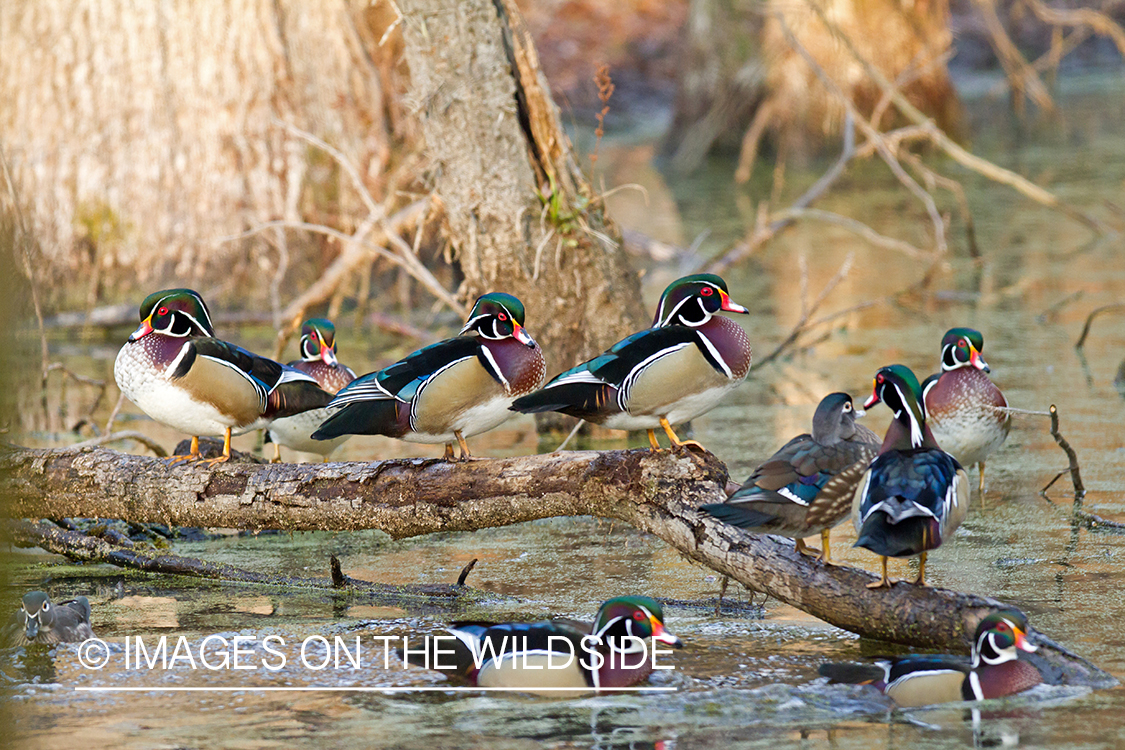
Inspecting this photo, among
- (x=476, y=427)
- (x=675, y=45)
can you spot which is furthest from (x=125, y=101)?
(x=675, y=45)

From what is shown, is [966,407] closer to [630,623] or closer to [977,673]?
[977,673]

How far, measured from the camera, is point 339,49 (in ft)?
32.3

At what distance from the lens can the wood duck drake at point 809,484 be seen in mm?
3871

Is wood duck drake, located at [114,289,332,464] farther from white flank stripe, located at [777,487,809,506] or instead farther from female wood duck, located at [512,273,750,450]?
white flank stripe, located at [777,487,809,506]

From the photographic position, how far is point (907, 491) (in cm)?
365

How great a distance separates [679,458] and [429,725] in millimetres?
1230

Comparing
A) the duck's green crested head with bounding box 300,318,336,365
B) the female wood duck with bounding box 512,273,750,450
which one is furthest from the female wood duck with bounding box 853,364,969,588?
the duck's green crested head with bounding box 300,318,336,365

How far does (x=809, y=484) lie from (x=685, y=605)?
70 cm

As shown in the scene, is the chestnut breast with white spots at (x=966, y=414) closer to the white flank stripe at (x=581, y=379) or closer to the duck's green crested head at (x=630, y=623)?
the white flank stripe at (x=581, y=379)

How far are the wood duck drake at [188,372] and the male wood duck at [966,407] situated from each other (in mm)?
2622

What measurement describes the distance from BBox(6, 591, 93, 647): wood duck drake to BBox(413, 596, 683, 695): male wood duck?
1272 mm

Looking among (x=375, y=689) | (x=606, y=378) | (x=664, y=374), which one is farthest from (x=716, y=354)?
(x=375, y=689)

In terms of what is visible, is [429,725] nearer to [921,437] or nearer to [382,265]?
[921,437]

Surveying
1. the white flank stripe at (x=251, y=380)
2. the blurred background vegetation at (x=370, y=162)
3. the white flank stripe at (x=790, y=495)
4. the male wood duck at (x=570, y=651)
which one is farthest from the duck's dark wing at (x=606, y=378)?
the blurred background vegetation at (x=370, y=162)
